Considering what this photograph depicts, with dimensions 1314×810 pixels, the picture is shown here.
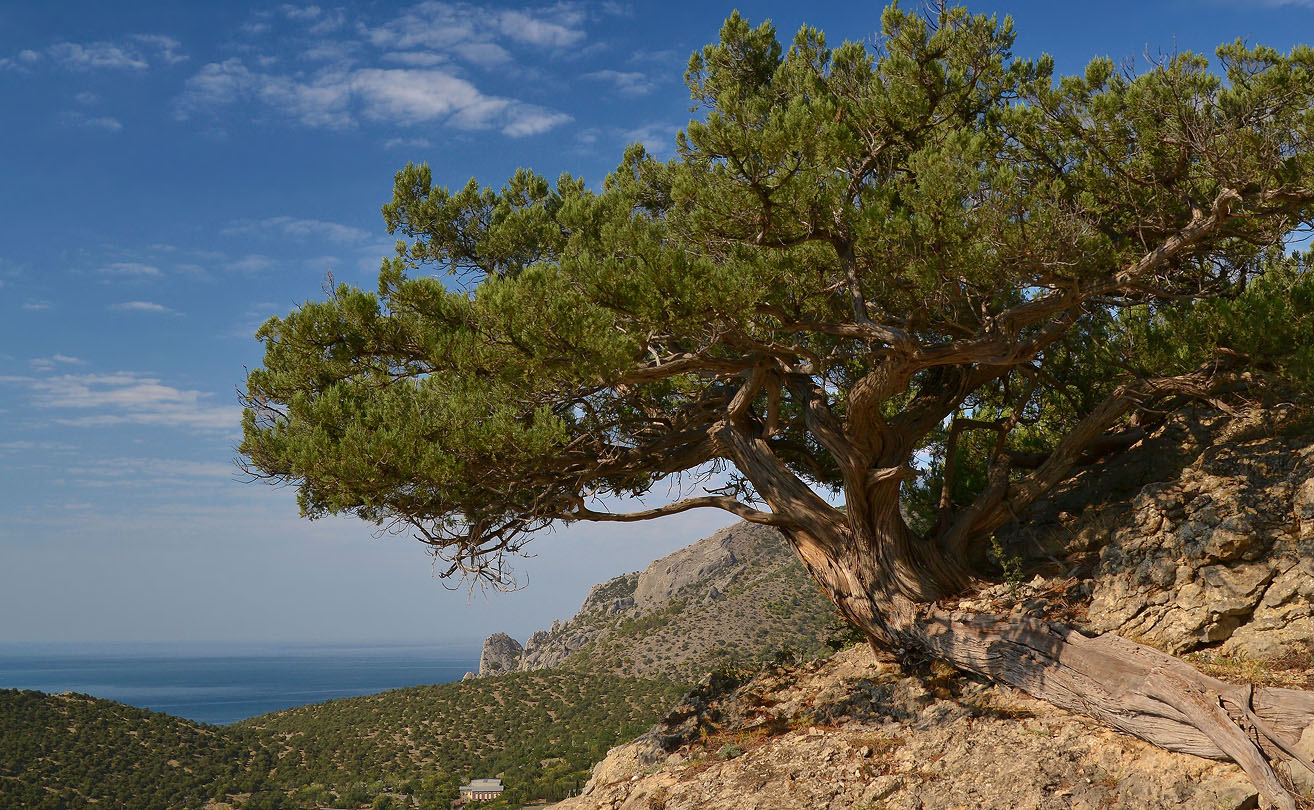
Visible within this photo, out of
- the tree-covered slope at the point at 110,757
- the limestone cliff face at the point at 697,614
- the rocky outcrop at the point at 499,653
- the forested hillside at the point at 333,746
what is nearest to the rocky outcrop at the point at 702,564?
the limestone cliff face at the point at 697,614

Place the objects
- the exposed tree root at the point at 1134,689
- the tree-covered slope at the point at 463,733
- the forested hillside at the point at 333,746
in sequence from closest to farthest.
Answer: the exposed tree root at the point at 1134,689
the tree-covered slope at the point at 463,733
the forested hillside at the point at 333,746

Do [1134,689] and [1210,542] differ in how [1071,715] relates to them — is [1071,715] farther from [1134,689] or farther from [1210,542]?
[1210,542]

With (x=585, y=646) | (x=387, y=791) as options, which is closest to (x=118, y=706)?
(x=387, y=791)

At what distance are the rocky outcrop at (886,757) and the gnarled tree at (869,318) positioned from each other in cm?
35

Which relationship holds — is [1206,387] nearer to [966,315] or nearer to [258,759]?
[966,315]

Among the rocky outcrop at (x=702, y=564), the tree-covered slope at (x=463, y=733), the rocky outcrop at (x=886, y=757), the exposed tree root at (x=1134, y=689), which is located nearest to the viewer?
the exposed tree root at (x=1134, y=689)

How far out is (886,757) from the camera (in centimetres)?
791

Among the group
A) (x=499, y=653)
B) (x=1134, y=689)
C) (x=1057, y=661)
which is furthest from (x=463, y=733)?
(x=499, y=653)

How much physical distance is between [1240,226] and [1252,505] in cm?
276

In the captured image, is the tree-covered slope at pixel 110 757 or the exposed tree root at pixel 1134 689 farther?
the tree-covered slope at pixel 110 757

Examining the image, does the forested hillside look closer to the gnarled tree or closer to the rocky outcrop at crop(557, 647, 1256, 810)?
the rocky outcrop at crop(557, 647, 1256, 810)

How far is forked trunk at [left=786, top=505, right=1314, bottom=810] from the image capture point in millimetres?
6242

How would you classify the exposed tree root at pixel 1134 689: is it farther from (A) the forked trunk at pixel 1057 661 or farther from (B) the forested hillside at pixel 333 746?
(B) the forested hillside at pixel 333 746

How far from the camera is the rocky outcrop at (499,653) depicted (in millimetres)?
57166
